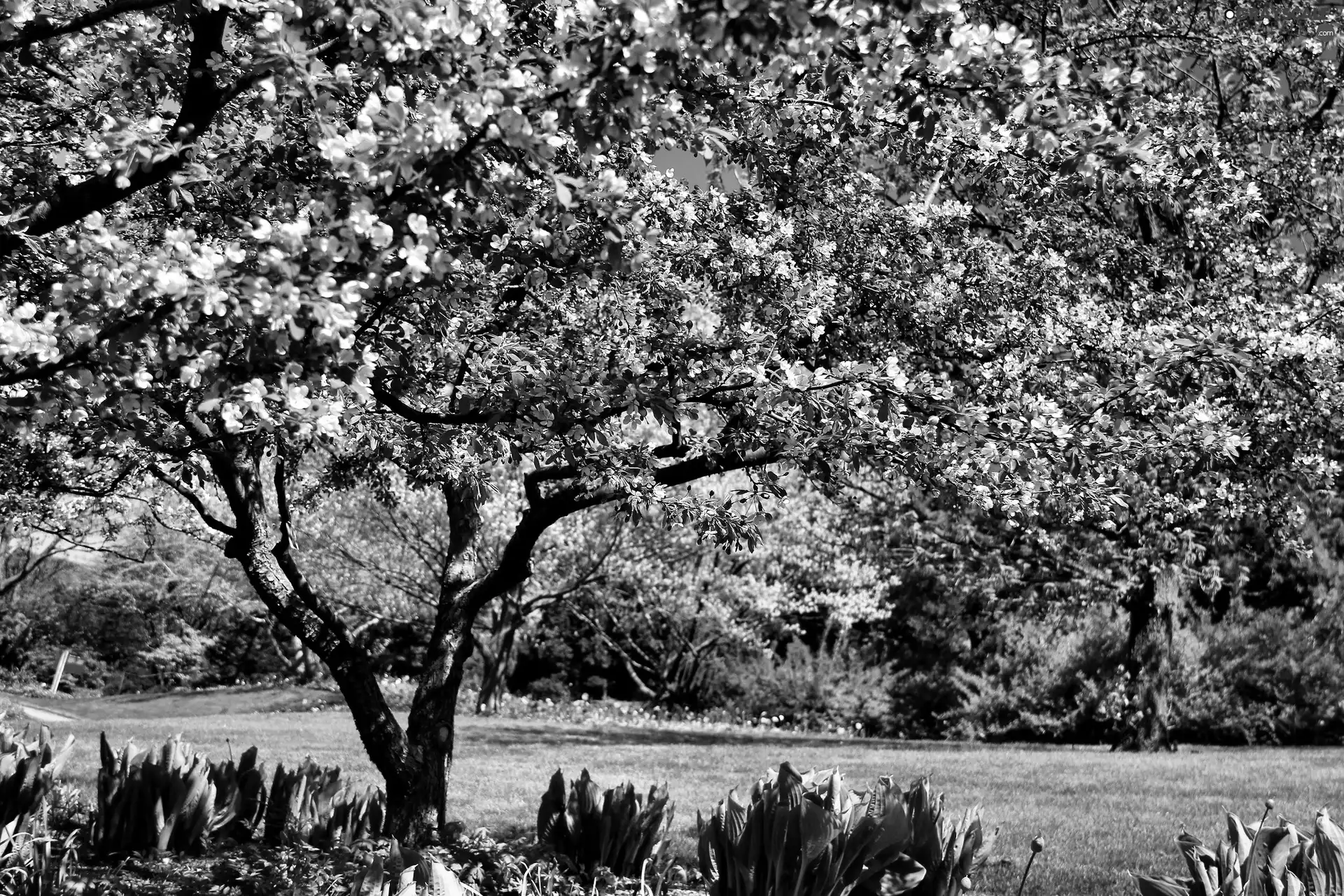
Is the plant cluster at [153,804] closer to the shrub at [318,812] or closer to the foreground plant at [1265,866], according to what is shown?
the shrub at [318,812]

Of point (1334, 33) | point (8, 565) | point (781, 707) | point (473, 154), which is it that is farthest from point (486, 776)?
point (8, 565)

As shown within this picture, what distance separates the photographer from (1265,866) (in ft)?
10.5

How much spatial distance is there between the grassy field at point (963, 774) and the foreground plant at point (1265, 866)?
2.25 meters

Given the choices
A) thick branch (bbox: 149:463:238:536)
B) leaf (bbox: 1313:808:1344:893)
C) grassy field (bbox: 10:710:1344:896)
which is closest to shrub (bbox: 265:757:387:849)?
thick branch (bbox: 149:463:238:536)

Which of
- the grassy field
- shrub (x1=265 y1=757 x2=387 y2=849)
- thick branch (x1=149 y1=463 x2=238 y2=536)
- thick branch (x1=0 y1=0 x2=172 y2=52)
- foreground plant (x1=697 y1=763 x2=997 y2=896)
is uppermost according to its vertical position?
thick branch (x1=0 y1=0 x2=172 y2=52)

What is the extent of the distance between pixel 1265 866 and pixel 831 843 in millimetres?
1283

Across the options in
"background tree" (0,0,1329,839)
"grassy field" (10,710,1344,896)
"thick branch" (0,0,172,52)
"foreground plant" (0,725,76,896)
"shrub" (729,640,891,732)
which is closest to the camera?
"background tree" (0,0,1329,839)

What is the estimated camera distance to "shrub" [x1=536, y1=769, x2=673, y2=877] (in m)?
4.69

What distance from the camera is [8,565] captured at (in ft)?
92.8

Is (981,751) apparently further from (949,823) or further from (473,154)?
(473,154)

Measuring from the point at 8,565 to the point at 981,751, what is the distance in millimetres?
25481

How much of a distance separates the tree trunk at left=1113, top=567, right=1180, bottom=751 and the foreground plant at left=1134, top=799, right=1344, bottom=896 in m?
12.1

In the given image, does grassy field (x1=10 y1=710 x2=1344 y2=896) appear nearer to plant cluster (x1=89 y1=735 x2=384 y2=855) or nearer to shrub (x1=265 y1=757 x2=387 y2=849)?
shrub (x1=265 y1=757 x2=387 y2=849)

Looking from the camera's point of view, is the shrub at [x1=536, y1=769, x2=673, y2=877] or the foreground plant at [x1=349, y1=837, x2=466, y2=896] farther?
the shrub at [x1=536, y1=769, x2=673, y2=877]
